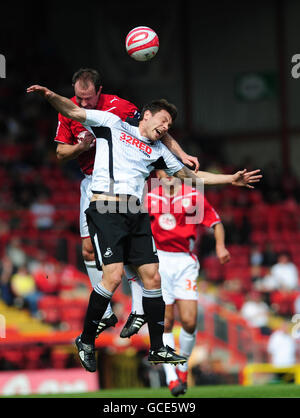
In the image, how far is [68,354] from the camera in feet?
50.8

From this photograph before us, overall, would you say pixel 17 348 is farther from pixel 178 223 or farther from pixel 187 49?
pixel 187 49

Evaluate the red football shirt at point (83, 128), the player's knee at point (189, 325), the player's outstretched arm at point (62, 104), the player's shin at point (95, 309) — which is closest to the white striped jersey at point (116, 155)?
the player's outstretched arm at point (62, 104)

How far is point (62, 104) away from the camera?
767cm

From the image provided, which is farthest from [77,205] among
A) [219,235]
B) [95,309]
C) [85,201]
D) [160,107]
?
[95,309]

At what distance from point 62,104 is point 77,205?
1365cm

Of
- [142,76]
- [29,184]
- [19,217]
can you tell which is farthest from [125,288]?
Answer: [142,76]

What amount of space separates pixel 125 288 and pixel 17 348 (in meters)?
3.46

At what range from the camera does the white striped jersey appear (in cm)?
809

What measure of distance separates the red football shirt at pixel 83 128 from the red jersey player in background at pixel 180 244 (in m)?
2.17

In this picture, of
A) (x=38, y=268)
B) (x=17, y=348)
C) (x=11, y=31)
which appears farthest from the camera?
(x=11, y=31)

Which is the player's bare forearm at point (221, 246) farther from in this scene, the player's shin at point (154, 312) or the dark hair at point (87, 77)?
the dark hair at point (87, 77)

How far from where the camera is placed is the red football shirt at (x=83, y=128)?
8695 millimetres

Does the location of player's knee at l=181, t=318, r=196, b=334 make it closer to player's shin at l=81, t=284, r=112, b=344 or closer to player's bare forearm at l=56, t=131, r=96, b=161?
player's shin at l=81, t=284, r=112, b=344
